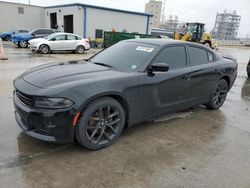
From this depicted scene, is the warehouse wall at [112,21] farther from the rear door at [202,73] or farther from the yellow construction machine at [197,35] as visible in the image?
the rear door at [202,73]

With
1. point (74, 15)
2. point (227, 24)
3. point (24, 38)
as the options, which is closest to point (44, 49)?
point (24, 38)

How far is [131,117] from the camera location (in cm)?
361

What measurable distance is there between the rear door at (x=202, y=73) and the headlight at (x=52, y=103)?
8.30ft

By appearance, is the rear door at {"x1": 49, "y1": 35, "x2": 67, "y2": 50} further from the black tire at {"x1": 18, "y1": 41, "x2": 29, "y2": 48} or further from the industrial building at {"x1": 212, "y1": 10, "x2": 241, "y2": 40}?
the industrial building at {"x1": 212, "y1": 10, "x2": 241, "y2": 40}

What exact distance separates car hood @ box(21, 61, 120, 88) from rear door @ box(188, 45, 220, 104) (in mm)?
1763

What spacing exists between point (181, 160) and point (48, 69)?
95.2 inches

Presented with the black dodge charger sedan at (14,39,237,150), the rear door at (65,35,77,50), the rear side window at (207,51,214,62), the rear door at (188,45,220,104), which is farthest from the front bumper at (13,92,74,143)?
the rear door at (65,35,77,50)

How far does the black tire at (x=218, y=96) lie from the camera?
5.25m

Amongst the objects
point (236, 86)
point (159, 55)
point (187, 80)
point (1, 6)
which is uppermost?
point (1, 6)

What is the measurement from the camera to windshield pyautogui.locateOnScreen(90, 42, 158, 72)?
3795mm

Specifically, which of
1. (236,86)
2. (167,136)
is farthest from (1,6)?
(167,136)

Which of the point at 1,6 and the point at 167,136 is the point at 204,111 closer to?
the point at 167,136

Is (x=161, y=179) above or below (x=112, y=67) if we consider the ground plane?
below

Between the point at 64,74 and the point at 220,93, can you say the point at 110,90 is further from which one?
the point at 220,93
